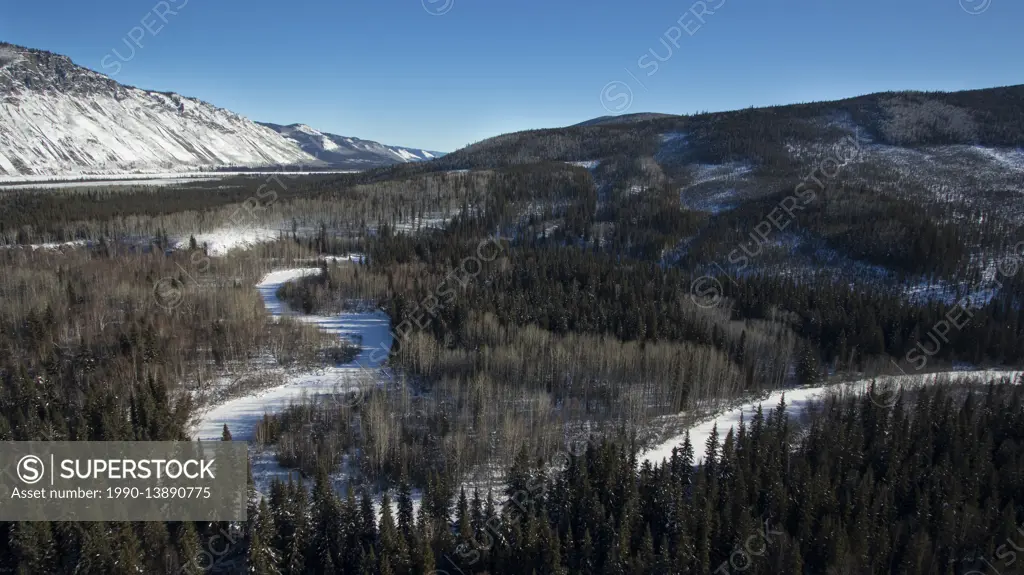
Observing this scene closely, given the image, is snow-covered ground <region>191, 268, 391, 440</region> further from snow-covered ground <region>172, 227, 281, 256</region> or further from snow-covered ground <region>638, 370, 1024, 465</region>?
snow-covered ground <region>638, 370, 1024, 465</region>

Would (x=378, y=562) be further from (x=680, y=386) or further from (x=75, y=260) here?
(x=75, y=260)

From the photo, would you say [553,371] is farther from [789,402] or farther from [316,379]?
[316,379]

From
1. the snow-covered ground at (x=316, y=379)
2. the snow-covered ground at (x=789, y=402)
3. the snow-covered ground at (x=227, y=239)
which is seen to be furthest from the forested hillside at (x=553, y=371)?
the snow-covered ground at (x=789, y=402)

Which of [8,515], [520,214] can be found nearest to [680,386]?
[8,515]

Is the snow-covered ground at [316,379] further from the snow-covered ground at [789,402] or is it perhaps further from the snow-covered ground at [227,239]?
the snow-covered ground at [789,402]

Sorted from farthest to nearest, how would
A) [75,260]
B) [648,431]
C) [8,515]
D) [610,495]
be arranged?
[75,260] < [648,431] < [610,495] < [8,515]

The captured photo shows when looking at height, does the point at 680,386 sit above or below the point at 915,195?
below

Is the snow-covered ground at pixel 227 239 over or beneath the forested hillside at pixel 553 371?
over

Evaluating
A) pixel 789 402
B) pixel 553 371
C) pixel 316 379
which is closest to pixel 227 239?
pixel 316 379
